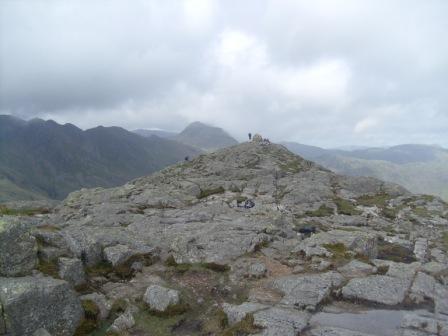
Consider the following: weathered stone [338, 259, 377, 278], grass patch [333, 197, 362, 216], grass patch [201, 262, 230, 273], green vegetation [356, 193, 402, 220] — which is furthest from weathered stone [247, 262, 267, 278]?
green vegetation [356, 193, 402, 220]

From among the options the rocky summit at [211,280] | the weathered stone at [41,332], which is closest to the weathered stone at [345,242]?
the rocky summit at [211,280]

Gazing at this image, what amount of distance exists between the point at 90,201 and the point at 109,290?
48470mm

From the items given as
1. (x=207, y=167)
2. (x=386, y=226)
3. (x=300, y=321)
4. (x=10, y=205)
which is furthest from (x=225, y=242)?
(x=207, y=167)

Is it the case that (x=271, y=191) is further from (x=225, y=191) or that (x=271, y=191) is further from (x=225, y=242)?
(x=225, y=242)

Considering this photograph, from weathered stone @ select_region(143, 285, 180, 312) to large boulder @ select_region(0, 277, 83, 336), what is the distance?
4632 millimetres

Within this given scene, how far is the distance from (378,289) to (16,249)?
25.6 m

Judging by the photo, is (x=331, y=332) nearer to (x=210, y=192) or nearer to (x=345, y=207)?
(x=345, y=207)

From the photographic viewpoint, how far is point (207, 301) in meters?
28.0

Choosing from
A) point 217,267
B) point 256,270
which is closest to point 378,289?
point 256,270

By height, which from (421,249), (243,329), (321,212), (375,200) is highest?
(375,200)

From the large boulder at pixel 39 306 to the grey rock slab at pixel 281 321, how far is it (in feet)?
38.1

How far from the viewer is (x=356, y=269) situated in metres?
33.3

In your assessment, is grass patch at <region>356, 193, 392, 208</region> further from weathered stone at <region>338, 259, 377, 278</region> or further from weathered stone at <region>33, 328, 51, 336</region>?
weathered stone at <region>33, 328, 51, 336</region>

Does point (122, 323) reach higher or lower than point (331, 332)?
lower
